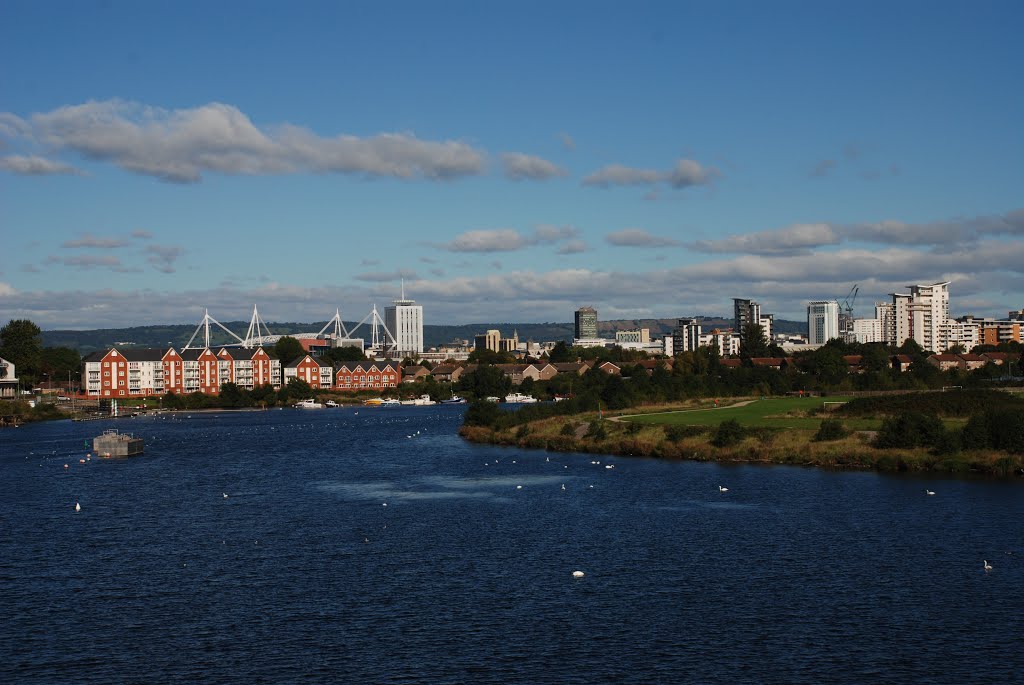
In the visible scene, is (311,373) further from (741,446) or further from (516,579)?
(516,579)

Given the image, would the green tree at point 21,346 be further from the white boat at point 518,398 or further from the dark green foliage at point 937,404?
the dark green foliage at point 937,404

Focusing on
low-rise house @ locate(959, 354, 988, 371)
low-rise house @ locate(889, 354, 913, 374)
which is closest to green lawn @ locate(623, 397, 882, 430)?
low-rise house @ locate(889, 354, 913, 374)

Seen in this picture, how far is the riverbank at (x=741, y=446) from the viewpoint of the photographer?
173ft

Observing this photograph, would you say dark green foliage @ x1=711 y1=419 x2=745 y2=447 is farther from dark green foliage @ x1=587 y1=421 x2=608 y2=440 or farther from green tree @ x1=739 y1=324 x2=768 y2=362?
green tree @ x1=739 y1=324 x2=768 y2=362

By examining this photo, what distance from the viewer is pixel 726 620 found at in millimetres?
27656

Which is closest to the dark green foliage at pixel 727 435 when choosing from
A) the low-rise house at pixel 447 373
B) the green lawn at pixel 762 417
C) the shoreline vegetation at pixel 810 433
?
the shoreline vegetation at pixel 810 433

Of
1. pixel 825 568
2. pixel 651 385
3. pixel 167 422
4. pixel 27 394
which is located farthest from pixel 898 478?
pixel 27 394

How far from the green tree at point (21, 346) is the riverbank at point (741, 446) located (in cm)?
8949

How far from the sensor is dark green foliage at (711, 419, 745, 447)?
62.5 meters

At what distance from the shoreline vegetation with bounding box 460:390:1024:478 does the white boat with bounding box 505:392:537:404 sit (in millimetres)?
50176

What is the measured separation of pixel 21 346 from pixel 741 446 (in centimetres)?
11591

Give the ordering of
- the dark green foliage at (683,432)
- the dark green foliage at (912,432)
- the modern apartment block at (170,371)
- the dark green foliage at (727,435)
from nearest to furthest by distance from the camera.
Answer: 1. the dark green foliage at (912,432)
2. the dark green foliage at (727,435)
3. the dark green foliage at (683,432)
4. the modern apartment block at (170,371)

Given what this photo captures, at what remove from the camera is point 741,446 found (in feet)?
202

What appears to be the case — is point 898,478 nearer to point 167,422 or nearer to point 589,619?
point 589,619
